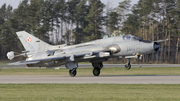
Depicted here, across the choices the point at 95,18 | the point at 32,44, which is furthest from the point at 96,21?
the point at 32,44

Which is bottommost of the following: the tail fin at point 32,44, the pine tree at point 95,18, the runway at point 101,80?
the runway at point 101,80

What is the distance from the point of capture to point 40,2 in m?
85.2

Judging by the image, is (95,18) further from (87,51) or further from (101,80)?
(101,80)

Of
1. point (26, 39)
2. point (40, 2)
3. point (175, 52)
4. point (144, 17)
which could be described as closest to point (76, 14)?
point (40, 2)

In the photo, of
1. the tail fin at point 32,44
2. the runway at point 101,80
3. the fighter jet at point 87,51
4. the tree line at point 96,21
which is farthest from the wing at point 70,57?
the tree line at point 96,21

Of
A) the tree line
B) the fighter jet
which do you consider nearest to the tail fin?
the fighter jet

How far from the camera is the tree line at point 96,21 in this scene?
73.4 metres

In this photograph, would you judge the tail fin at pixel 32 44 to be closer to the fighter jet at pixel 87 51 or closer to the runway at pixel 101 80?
the fighter jet at pixel 87 51

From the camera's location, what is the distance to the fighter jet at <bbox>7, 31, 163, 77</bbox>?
22.4m

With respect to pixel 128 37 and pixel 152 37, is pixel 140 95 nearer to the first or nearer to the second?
pixel 128 37

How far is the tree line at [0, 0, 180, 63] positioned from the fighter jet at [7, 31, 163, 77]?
48172 millimetres

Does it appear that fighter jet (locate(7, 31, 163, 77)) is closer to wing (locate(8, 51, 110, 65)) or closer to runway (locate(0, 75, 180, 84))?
wing (locate(8, 51, 110, 65))

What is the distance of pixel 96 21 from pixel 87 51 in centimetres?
5461

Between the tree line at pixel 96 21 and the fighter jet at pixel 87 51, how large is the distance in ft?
158
